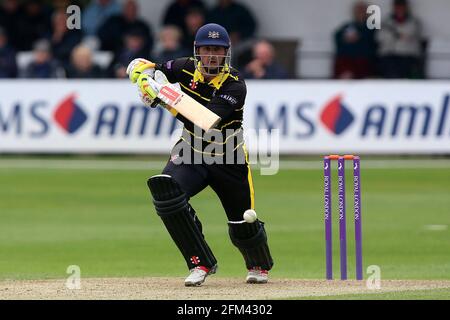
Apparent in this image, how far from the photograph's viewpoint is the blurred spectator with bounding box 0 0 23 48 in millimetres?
23797

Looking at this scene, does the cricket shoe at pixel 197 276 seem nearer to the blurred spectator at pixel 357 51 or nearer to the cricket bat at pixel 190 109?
the cricket bat at pixel 190 109

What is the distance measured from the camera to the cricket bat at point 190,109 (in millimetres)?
9398

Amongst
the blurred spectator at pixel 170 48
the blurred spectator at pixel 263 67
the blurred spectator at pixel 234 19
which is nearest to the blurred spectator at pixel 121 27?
the blurred spectator at pixel 170 48

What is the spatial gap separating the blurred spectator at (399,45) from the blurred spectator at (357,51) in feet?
0.65

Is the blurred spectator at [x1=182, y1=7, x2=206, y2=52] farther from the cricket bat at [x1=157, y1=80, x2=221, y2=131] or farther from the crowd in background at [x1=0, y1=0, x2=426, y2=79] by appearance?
the cricket bat at [x1=157, y1=80, x2=221, y2=131]

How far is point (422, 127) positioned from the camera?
20891 mm

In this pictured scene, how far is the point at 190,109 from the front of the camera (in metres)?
9.45

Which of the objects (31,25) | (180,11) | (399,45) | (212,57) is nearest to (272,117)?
(399,45)

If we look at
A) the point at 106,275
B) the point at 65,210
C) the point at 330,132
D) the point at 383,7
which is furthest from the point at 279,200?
the point at 383,7

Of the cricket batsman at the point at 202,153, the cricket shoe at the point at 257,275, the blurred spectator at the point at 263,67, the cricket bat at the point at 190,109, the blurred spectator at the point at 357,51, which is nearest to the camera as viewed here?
the cricket bat at the point at 190,109

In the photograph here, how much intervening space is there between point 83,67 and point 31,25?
268 cm
